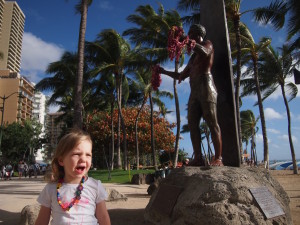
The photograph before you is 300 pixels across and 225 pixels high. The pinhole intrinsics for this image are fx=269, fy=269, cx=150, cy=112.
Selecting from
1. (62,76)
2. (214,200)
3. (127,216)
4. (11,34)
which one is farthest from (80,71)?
(11,34)

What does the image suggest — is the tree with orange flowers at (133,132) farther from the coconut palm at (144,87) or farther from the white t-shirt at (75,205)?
the white t-shirt at (75,205)

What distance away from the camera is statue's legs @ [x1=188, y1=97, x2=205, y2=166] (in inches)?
169

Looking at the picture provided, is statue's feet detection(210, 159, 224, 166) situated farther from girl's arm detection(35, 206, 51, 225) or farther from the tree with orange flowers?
the tree with orange flowers

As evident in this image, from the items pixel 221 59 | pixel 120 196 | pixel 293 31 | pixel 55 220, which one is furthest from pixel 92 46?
pixel 55 220

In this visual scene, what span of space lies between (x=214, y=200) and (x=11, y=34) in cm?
9063

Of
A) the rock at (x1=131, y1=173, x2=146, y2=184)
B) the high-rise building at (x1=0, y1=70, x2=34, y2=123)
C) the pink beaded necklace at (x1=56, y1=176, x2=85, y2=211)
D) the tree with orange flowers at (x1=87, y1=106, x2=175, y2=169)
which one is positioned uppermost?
the high-rise building at (x1=0, y1=70, x2=34, y2=123)

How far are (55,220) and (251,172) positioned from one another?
9.36ft

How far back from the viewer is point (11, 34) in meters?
79.9

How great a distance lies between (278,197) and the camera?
375 cm

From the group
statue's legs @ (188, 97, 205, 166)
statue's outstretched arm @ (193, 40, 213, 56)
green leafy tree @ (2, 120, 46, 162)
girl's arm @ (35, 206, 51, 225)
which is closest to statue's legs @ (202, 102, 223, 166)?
statue's legs @ (188, 97, 205, 166)

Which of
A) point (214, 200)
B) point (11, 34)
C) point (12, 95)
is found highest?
point (11, 34)

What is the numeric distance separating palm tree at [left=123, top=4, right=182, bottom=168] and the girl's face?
48.0 feet

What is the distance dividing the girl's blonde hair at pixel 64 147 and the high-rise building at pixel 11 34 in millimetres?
83192

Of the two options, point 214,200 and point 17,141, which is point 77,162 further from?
point 17,141
